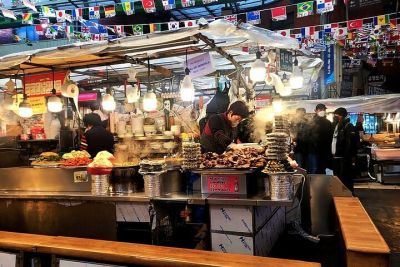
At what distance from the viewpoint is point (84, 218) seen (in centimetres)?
455

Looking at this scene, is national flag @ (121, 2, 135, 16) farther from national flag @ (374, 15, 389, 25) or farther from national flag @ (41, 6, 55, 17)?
national flag @ (374, 15, 389, 25)

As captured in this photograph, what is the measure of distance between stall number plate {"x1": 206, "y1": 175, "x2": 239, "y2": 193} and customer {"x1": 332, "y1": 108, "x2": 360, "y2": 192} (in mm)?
6028

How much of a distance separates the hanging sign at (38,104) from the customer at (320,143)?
263 inches

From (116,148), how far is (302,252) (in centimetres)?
505

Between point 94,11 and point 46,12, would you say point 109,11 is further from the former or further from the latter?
point 46,12

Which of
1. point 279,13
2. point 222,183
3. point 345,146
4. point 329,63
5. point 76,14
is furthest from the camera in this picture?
point 329,63

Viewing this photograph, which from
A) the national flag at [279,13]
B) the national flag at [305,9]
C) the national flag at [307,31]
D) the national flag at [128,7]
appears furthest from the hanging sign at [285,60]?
the national flag at [128,7]

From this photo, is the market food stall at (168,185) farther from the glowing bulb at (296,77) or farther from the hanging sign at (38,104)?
the glowing bulb at (296,77)

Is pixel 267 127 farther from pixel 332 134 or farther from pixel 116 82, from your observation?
pixel 116 82

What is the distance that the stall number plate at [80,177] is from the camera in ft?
15.6

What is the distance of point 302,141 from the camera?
8.83 meters

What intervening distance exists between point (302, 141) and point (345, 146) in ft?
4.01

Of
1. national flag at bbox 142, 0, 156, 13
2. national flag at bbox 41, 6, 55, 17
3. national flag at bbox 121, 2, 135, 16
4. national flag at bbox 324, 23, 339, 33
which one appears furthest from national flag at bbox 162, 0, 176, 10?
national flag at bbox 324, 23, 339, 33

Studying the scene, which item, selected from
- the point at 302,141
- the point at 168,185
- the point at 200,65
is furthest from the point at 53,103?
the point at 302,141
